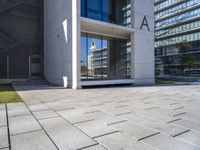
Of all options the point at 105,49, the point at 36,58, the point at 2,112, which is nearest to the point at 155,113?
the point at 2,112

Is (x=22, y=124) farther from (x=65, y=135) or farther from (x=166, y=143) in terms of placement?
(x=166, y=143)

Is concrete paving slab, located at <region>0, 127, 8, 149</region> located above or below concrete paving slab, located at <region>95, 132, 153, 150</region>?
above

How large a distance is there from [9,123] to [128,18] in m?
14.6

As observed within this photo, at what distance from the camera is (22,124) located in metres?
4.14

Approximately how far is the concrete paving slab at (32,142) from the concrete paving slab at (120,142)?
0.93 meters

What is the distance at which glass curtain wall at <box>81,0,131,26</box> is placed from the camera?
560 inches

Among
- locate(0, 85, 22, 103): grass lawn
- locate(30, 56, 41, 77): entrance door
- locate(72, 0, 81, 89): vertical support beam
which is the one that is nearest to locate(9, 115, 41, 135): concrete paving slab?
locate(0, 85, 22, 103): grass lawn

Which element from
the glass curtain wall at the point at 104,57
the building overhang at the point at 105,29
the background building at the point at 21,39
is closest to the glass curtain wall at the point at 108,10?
the building overhang at the point at 105,29

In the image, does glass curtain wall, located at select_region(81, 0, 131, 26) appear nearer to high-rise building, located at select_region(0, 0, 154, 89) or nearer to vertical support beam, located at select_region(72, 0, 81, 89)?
high-rise building, located at select_region(0, 0, 154, 89)

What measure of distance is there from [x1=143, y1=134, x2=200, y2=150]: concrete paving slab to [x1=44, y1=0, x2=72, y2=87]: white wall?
1042 cm

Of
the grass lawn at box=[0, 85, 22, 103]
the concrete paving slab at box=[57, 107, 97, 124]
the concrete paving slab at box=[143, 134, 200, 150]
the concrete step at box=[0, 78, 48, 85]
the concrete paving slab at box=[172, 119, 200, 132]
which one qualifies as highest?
the concrete step at box=[0, 78, 48, 85]

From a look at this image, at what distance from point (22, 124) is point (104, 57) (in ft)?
46.4

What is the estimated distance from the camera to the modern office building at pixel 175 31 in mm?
48344

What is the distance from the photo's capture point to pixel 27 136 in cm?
342
